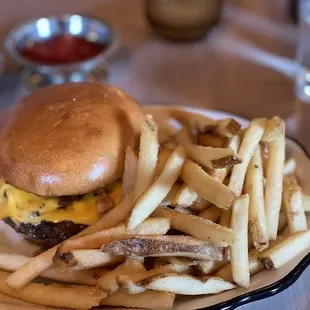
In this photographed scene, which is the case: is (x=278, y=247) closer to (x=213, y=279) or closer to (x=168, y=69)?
(x=213, y=279)

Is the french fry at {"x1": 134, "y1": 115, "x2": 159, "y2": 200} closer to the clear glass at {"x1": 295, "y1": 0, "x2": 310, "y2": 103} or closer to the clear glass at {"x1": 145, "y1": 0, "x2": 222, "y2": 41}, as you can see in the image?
the clear glass at {"x1": 295, "y1": 0, "x2": 310, "y2": 103}

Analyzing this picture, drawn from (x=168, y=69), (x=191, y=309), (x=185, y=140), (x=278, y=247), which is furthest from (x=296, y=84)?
(x=191, y=309)

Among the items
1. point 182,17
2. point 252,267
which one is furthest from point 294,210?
point 182,17

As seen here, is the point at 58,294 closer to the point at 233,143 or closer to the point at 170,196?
the point at 170,196

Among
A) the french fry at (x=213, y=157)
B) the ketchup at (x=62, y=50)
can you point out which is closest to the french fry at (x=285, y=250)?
the french fry at (x=213, y=157)

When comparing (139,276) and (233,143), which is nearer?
(139,276)

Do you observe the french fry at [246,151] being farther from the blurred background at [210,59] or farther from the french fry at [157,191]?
the blurred background at [210,59]

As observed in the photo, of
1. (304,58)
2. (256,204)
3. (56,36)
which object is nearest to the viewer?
(256,204)
